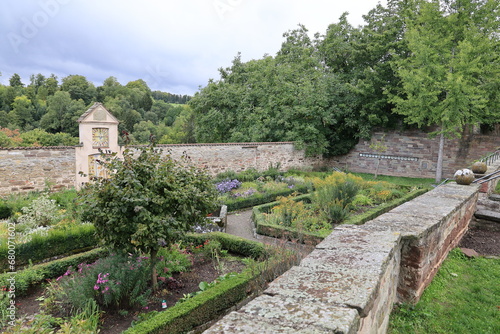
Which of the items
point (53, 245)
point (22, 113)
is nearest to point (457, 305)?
point (53, 245)

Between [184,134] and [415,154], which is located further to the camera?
[184,134]

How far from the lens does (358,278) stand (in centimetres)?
209

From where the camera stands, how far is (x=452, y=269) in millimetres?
4043

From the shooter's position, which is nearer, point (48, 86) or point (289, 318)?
point (289, 318)

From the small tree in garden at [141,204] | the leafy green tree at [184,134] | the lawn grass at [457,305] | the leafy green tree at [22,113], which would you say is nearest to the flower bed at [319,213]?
the lawn grass at [457,305]

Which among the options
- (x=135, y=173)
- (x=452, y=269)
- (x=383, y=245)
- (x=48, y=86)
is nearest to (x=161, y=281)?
(x=135, y=173)

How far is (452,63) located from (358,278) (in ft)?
45.6

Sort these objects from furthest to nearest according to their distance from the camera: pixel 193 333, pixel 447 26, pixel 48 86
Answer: pixel 48 86
pixel 447 26
pixel 193 333

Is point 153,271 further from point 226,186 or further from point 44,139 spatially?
point 44,139

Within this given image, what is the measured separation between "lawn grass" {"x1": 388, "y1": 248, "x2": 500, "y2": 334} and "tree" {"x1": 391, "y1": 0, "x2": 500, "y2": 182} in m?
10.5

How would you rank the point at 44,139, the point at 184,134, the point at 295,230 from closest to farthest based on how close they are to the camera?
the point at 295,230 → the point at 44,139 → the point at 184,134

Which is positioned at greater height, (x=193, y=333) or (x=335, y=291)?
(x=335, y=291)

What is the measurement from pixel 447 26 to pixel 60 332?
1703 centimetres

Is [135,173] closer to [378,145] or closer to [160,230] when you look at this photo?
[160,230]
